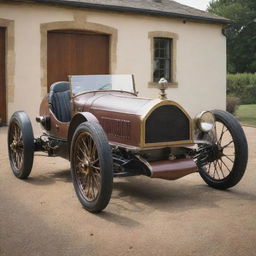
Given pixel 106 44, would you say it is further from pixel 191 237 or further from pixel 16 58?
pixel 191 237

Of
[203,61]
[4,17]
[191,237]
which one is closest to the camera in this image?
[191,237]

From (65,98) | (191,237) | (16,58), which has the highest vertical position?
(16,58)

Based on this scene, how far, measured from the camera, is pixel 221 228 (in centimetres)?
421

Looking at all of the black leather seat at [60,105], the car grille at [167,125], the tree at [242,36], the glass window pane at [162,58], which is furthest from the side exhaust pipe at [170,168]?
the tree at [242,36]

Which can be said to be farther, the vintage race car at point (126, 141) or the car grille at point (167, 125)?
the car grille at point (167, 125)

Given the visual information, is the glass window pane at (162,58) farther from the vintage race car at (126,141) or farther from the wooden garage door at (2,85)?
the vintage race car at (126,141)

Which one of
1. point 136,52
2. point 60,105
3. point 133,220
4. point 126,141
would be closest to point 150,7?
point 136,52

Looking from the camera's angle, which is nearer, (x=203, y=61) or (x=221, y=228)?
(x=221, y=228)

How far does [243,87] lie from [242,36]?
14.5 metres

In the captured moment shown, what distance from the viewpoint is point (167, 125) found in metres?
5.22

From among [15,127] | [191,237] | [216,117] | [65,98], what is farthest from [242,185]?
[15,127]

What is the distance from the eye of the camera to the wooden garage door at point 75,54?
13.0 m

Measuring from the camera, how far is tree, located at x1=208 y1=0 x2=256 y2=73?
41.4 meters

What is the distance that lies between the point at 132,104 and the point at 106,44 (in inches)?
348
